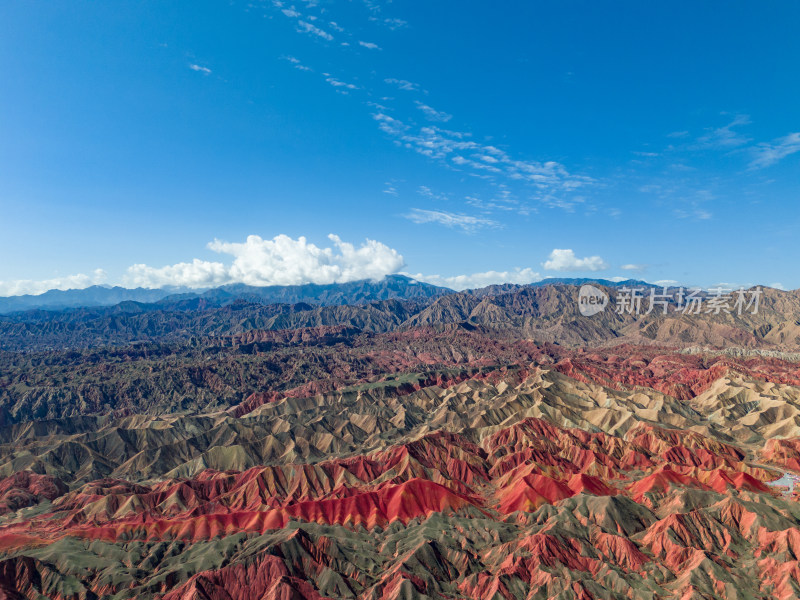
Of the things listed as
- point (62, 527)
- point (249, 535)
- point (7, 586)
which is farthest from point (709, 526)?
point (62, 527)

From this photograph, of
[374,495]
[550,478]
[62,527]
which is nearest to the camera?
[62,527]

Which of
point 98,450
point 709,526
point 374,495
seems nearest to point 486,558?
point 374,495

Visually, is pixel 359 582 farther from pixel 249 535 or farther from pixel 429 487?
pixel 429 487

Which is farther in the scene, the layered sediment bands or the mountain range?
the layered sediment bands

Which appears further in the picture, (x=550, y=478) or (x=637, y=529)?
(x=550, y=478)

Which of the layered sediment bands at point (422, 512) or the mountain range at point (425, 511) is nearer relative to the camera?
the mountain range at point (425, 511)

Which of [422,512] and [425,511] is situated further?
[425,511]

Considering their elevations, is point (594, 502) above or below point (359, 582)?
above

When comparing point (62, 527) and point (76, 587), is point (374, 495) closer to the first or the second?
point (76, 587)

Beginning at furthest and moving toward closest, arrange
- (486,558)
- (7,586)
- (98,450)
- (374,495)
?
(98,450), (374,495), (486,558), (7,586)
